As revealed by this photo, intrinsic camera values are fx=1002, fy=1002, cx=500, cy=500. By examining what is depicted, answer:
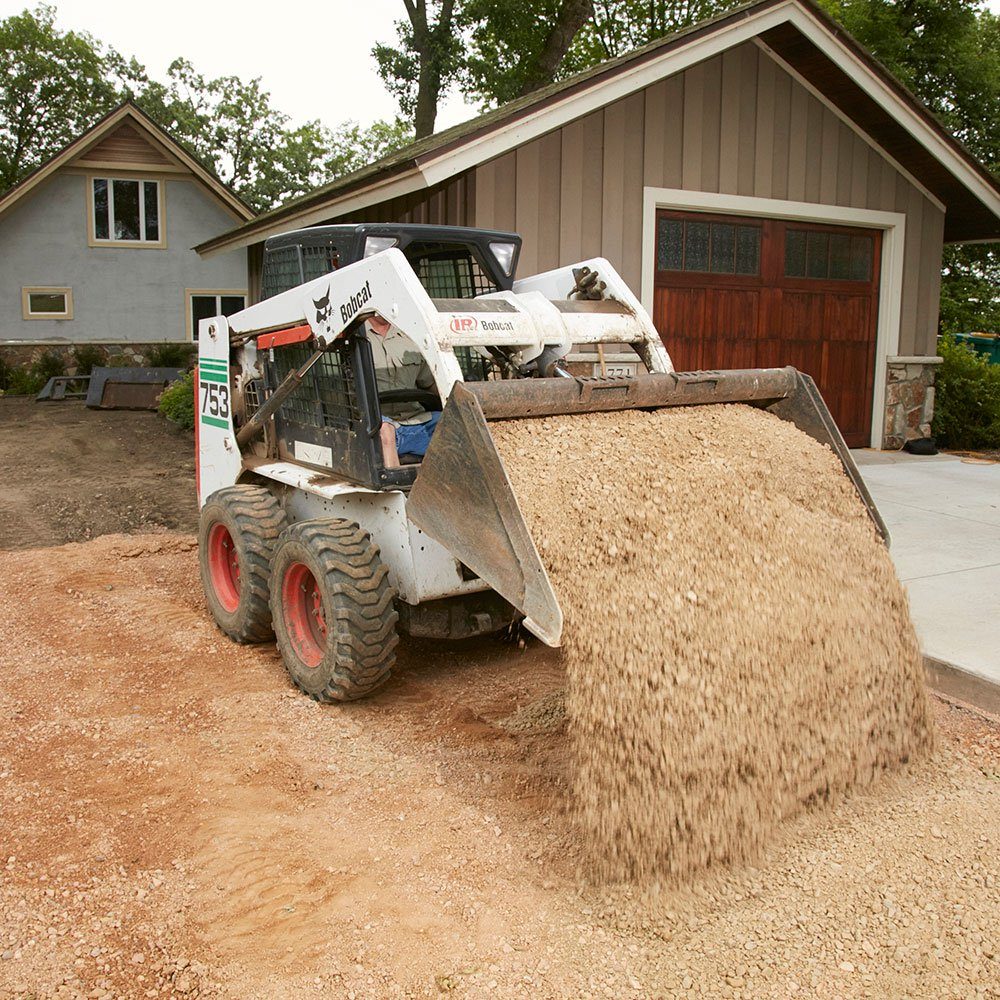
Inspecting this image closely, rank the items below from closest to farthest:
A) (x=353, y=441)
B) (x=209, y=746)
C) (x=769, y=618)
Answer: (x=769, y=618) < (x=209, y=746) < (x=353, y=441)

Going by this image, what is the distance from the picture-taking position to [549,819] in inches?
141

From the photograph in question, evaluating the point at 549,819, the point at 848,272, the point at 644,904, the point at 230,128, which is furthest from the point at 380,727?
the point at 230,128

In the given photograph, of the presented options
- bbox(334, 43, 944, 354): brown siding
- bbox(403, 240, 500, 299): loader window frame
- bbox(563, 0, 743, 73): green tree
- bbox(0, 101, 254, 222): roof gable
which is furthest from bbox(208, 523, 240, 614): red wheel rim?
bbox(563, 0, 743, 73): green tree

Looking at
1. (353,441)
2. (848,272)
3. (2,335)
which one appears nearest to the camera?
(353,441)

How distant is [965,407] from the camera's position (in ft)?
40.4

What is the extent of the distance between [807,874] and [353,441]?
2.74 m

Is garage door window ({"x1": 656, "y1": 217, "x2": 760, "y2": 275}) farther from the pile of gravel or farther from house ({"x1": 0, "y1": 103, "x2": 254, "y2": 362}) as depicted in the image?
house ({"x1": 0, "y1": 103, "x2": 254, "y2": 362})

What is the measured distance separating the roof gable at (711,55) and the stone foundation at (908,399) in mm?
1828

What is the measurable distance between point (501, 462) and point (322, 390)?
1937 mm

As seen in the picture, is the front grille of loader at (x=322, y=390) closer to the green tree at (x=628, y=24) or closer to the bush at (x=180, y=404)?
the bush at (x=180, y=404)

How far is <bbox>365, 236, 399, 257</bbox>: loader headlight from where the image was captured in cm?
478

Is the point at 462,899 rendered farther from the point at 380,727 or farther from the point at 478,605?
the point at 478,605

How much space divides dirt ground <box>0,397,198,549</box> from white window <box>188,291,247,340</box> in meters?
6.77

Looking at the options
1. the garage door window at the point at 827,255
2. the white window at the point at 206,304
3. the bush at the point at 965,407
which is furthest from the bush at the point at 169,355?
the bush at the point at 965,407
